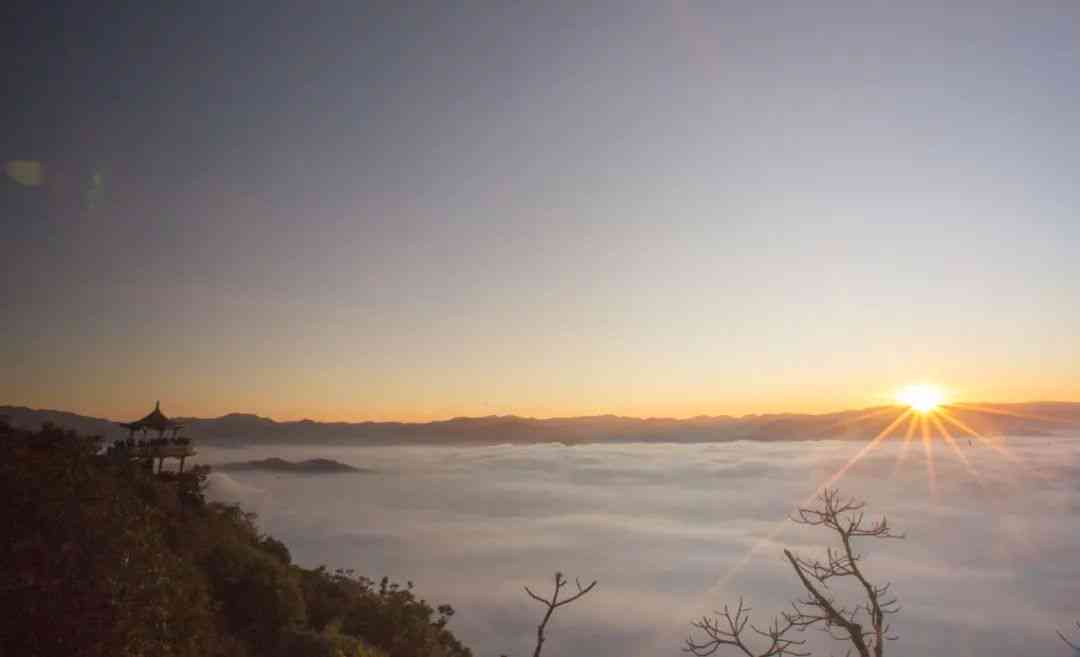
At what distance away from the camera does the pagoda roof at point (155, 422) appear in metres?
32.3

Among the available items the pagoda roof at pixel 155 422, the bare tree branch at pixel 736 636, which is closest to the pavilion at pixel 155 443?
the pagoda roof at pixel 155 422

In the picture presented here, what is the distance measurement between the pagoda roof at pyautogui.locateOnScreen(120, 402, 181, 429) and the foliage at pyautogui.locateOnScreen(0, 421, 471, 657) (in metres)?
2.88

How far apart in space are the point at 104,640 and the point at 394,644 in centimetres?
1829

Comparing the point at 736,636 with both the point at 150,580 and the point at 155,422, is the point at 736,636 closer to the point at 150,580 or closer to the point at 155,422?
the point at 150,580

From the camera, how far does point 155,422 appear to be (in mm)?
32719

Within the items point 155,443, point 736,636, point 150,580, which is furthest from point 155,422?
point 736,636

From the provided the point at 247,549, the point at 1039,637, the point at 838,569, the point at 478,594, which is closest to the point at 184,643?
the point at 247,549

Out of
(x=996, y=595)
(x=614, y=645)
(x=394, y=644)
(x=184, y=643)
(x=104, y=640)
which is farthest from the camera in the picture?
(x=996, y=595)

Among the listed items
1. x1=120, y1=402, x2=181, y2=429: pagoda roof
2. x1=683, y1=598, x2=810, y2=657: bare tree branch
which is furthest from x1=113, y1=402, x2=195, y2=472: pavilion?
x1=683, y1=598, x2=810, y2=657: bare tree branch

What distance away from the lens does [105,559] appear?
16.8 metres

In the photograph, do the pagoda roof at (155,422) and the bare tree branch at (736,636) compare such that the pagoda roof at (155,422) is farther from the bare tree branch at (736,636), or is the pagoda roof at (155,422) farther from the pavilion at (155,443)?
the bare tree branch at (736,636)

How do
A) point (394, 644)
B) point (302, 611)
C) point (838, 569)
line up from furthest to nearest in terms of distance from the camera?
point (394, 644)
point (302, 611)
point (838, 569)

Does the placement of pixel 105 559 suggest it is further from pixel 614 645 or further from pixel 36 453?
pixel 614 645

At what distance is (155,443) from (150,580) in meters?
17.1
